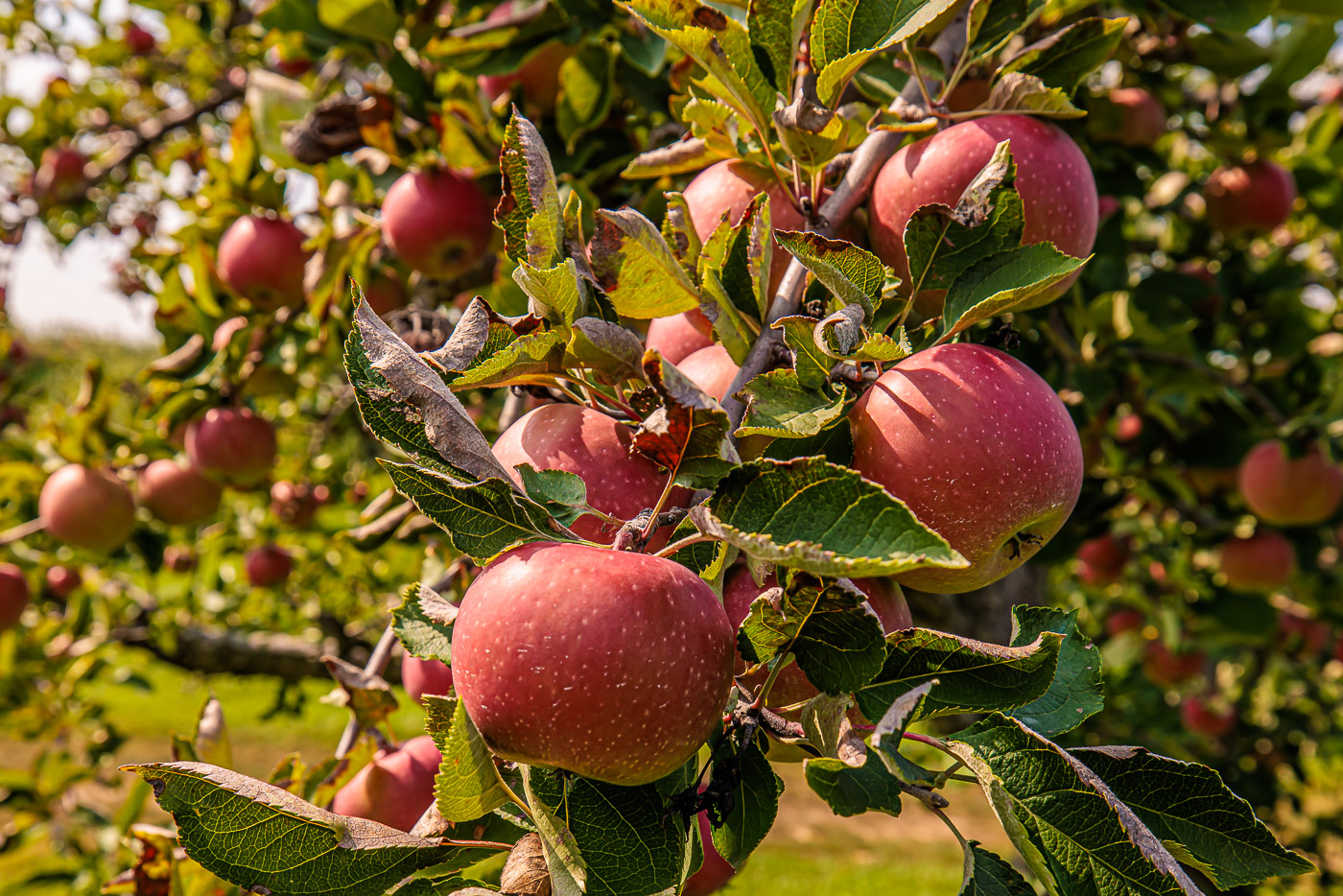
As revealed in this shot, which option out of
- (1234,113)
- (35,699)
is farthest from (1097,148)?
(35,699)

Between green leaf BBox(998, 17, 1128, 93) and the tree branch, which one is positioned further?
green leaf BBox(998, 17, 1128, 93)

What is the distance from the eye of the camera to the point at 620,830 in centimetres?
70

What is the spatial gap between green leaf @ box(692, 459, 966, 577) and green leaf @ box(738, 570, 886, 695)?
6cm

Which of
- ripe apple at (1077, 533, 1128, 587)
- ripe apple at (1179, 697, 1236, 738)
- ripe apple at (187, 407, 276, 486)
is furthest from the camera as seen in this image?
ripe apple at (1179, 697, 1236, 738)

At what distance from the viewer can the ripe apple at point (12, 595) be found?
9.20 feet

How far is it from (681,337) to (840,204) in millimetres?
220

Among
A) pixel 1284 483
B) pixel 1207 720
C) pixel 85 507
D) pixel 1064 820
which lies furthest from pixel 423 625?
pixel 1207 720

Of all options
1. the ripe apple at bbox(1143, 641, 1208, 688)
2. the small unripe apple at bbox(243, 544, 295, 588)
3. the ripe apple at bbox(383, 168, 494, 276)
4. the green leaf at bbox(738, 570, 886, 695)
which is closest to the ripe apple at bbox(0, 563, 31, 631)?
the small unripe apple at bbox(243, 544, 295, 588)

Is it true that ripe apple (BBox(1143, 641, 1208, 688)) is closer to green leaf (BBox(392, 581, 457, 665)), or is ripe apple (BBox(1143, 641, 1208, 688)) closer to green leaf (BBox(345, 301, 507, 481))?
green leaf (BBox(392, 581, 457, 665))

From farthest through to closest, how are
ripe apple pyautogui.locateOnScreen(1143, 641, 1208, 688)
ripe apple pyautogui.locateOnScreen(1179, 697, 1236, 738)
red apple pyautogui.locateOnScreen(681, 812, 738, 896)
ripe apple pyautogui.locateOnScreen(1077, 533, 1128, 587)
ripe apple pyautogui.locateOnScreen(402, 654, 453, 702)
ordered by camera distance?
ripe apple pyautogui.locateOnScreen(1179, 697, 1236, 738) → ripe apple pyautogui.locateOnScreen(1143, 641, 1208, 688) → ripe apple pyautogui.locateOnScreen(1077, 533, 1128, 587) → ripe apple pyautogui.locateOnScreen(402, 654, 453, 702) → red apple pyautogui.locateOnScreen(681, 812, 738, 896)

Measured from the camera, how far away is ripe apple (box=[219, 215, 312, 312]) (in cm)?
193

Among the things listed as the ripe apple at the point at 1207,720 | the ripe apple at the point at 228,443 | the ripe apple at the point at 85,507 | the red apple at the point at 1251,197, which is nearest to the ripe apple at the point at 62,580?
the ripe apple at the point at 85,507

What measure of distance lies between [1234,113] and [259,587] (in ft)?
10.7

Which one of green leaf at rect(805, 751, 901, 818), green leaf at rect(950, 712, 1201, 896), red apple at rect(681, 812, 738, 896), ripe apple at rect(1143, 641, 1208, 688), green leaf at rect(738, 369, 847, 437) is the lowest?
ripe apple at rect(1143, 641, 1208, 688)
